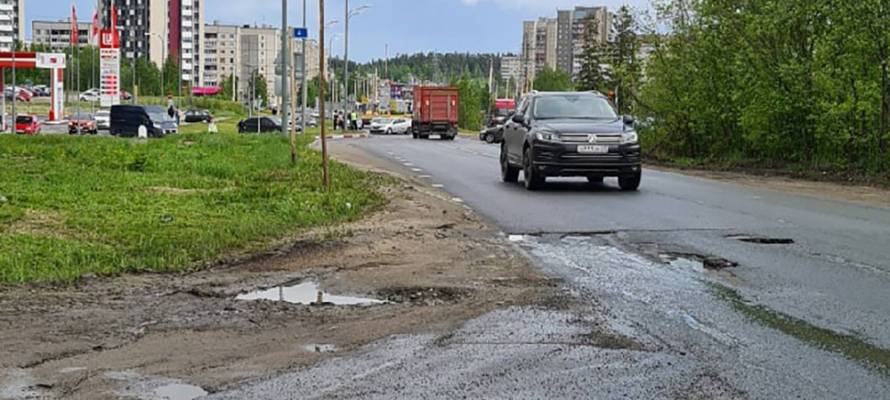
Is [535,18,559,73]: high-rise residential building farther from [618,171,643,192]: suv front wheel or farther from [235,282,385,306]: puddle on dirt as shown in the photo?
[235,282,385,306]: puddle on dirt

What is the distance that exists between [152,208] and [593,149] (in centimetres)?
773

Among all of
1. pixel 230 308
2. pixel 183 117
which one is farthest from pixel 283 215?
pixel 183 117

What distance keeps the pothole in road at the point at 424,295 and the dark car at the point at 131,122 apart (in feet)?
133

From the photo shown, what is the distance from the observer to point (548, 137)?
17.4 m

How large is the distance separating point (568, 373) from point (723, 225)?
7.29m

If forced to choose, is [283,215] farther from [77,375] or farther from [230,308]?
[77,375]

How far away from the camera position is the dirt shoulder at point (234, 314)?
5.57 meters

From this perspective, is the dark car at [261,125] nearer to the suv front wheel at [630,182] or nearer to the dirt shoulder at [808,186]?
the dirt shoulder at [808,186]

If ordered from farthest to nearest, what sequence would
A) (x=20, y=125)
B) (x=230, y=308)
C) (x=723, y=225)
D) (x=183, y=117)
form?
(x=183, y=117)
(x=20, y=125)
(x=723, y=225)
(x=230, y=308)

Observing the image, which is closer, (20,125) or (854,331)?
(854,331)

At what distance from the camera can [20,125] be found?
56.0 metres

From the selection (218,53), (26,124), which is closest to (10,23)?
(218,53)

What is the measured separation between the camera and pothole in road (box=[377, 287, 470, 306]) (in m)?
7.63

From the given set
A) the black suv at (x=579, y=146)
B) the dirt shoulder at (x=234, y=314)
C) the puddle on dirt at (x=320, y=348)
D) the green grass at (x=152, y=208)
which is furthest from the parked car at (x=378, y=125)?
the puddle on dirt at (x=320, y=348)
